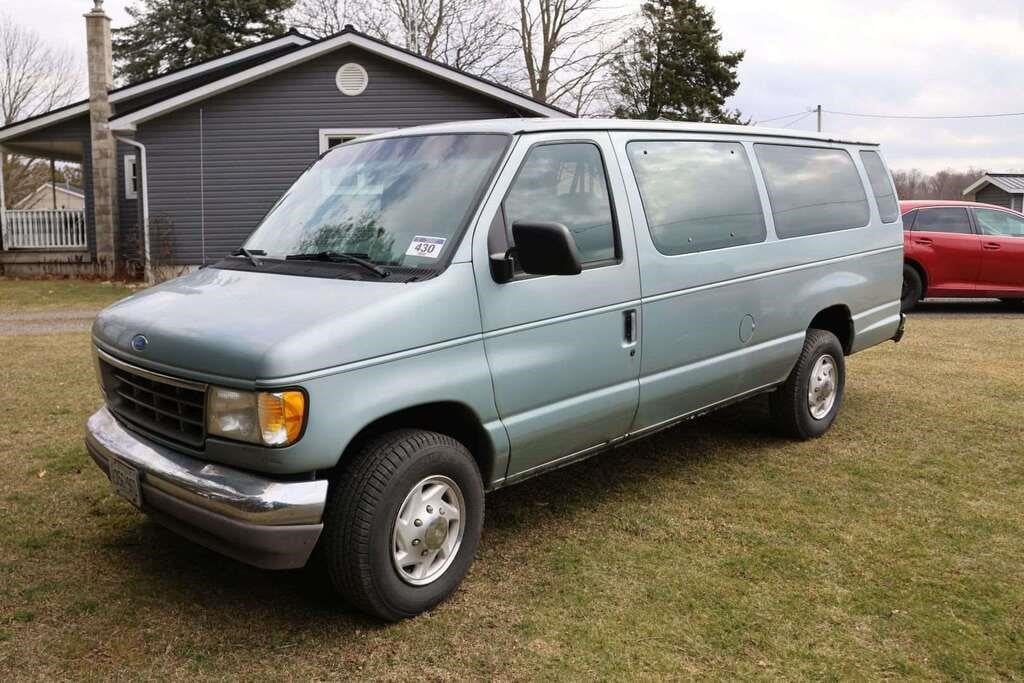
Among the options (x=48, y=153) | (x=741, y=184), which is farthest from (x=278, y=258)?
(x=48, y=153)

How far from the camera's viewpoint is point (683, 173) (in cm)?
459

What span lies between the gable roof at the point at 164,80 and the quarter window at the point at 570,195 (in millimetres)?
15673

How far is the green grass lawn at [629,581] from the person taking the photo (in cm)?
308

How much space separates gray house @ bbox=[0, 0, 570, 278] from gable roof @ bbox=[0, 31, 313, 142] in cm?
4

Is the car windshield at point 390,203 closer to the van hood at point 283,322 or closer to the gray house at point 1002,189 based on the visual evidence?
the van hood at point 283,322

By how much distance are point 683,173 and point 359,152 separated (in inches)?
69.1

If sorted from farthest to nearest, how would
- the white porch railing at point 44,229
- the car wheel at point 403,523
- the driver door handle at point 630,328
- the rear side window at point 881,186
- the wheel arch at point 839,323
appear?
the white porch railing at point 44,229, the rear side window at point 881,186, the wheel arch at point 839,323, the driver door handle at point 630,328, the car wheel at point 403,523

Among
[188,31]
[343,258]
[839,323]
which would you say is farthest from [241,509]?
[188,31]

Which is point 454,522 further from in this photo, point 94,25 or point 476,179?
point 94,25

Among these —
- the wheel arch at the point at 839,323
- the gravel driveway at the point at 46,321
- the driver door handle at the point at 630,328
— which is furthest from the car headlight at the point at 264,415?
the gravel driveway at the point at 46,321

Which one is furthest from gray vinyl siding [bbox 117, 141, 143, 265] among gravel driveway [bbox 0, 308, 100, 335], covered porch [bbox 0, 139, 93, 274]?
gravel driveway [bbox 0, 308, 100, 335]

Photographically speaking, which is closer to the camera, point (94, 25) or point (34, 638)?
point (34, 638)

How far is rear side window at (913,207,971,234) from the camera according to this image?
11945mm

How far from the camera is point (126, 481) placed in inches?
134
